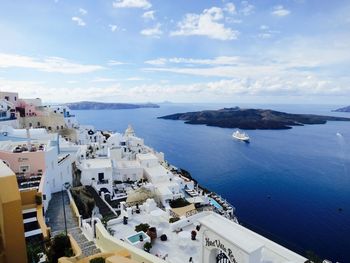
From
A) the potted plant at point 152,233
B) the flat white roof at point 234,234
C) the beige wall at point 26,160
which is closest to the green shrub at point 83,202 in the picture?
the beige wall at point 26,160

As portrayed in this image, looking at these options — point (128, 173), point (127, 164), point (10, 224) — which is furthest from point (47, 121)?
point (10, 224)

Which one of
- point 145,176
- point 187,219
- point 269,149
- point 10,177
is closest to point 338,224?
point 145,176

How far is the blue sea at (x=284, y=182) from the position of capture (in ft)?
107

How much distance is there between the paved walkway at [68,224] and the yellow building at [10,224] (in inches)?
158

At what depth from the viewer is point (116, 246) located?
1306 centimetres

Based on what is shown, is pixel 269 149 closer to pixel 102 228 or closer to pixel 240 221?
pixel 240 221

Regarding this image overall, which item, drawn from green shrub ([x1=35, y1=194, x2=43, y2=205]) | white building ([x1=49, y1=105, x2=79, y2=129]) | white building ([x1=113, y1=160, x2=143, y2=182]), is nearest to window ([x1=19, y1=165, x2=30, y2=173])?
green shrub ([x1=35, y1=194, x2=43, y2=205])

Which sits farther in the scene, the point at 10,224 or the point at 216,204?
the point at 216,204

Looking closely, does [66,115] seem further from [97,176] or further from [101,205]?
[101,205]

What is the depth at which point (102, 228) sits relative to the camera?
48.9ft

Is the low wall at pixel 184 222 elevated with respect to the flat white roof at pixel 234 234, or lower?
lower

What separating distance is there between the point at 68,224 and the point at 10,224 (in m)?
6.96

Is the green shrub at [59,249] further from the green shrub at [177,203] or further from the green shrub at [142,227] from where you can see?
the green shrub at [177,203]

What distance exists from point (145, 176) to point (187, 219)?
1933cm
